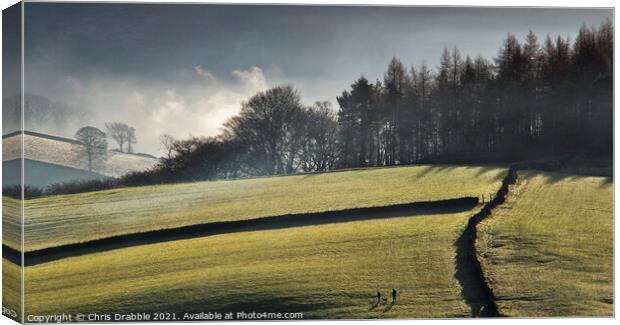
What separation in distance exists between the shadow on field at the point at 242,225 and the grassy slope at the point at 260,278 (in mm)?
155

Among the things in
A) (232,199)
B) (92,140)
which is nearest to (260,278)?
(232,199)

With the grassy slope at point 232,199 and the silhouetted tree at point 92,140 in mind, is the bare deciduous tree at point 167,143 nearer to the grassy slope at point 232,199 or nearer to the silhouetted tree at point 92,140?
the grassy slope at point 232,199

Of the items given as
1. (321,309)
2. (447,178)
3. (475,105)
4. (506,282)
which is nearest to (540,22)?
(475,105)

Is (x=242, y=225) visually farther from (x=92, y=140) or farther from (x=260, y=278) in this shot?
(x=92, y=140)

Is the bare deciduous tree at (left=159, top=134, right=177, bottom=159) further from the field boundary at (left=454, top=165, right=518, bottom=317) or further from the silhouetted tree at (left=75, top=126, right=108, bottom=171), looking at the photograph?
the field boundary at (left=454, top=165, right=518, bottom=317)

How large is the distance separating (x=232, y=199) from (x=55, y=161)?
12.1 feet

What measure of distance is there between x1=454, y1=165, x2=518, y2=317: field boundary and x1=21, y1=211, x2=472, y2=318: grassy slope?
0.16 meters

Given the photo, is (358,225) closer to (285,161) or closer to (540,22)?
(285,161)

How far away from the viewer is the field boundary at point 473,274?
16375mm

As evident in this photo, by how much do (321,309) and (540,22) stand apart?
25.4 ft

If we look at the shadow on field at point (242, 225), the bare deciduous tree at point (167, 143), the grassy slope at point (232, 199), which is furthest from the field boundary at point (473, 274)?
the bare deciduous tree at point (167, 143)

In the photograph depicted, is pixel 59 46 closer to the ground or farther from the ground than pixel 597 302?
farther from the ground

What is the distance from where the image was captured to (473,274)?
16.6 m

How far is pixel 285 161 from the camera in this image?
1752 centimetres
